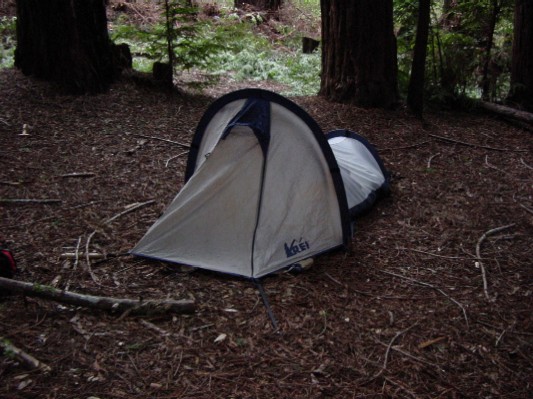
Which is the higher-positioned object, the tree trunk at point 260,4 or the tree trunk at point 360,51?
the tree trunk at point 260,4

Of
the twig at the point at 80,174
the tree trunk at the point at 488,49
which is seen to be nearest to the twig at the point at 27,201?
the twig at the point at 80,174

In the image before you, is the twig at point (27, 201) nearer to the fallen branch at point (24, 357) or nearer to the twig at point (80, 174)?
the twig at point (80, 174)

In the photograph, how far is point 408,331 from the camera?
3365mm

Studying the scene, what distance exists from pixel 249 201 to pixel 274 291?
2.57ft

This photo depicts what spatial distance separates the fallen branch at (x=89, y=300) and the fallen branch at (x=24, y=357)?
1.59 ft

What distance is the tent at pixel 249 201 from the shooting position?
13.1 ft

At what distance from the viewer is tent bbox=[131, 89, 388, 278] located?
401 cm

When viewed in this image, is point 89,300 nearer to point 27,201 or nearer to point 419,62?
point 27,201

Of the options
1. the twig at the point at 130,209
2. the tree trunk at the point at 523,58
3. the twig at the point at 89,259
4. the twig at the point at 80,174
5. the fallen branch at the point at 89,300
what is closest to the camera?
the fallen branch at the point at 89,300

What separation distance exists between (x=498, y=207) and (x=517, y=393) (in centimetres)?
257

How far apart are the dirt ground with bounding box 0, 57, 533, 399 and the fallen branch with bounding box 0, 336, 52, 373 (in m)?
0.03

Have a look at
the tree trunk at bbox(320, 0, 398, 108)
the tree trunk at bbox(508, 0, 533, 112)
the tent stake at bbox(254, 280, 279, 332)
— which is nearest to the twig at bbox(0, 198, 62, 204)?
the tent stake at bbox(254, 280, 279, 332)

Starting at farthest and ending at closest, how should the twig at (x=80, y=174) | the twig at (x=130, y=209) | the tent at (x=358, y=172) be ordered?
1. the twig at (x=80, y=174)
2. the tent at (x=358, y=172)
3. the twig at (x=130, y=209)

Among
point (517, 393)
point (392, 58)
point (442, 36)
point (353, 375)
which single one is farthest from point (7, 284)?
point (442, 36)
